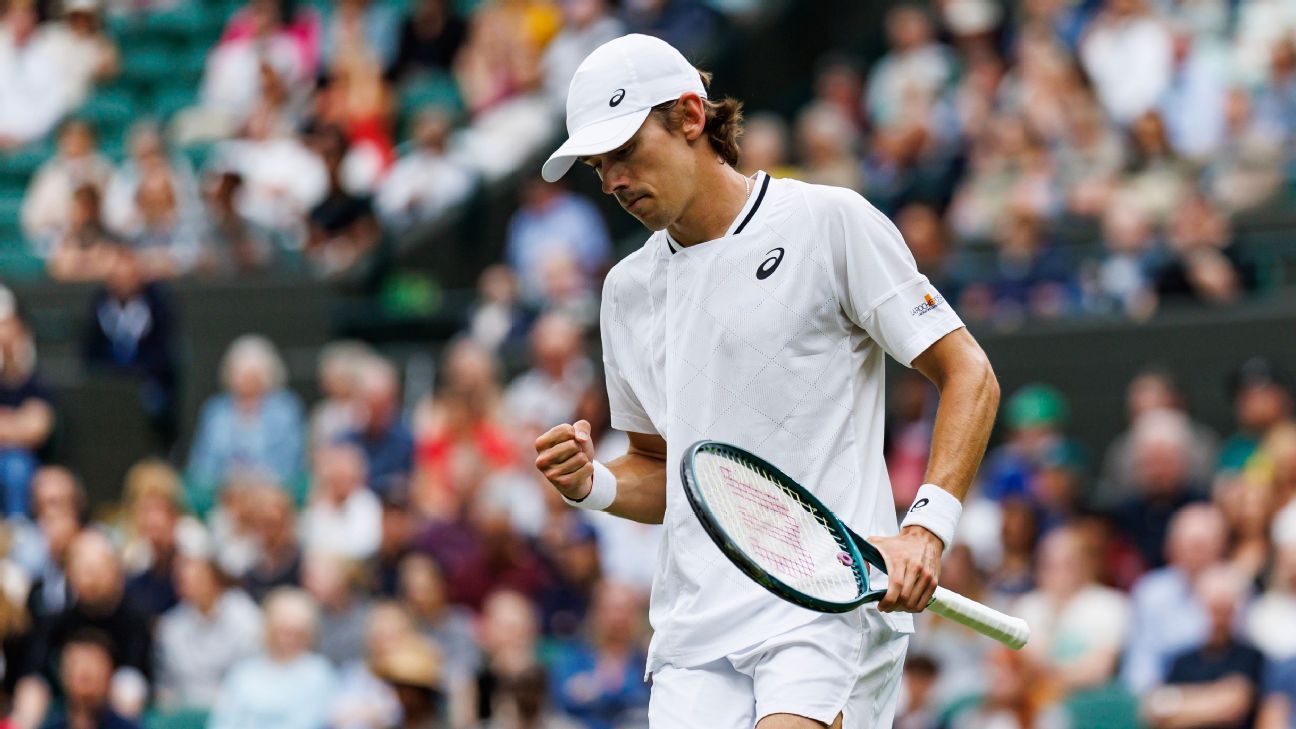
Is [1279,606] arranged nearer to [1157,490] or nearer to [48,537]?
[1157,490]

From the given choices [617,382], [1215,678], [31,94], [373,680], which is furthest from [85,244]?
[617,382]

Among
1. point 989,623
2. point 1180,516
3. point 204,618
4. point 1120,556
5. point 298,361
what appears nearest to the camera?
point 989,623

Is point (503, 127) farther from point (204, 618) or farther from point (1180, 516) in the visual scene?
point (1180, 516)

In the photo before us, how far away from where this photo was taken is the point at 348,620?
1006 centimetres

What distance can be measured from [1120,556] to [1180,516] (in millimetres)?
656

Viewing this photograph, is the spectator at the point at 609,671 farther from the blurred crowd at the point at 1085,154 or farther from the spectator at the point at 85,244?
the spectator at the point at 85,244

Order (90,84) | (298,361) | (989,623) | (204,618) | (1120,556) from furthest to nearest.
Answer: (90,84) → (298,361) → (204,618) → (1120,556) → (989,623)

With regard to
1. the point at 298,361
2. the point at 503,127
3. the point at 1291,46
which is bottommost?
the point at 298,361

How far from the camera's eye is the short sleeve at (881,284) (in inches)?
178

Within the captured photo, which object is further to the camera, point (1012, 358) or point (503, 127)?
point (503, 127)

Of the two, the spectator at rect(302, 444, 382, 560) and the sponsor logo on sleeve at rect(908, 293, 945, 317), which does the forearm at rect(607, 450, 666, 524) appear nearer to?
the sponsor logo on sleeve at rect(908, 293, 945, 317)

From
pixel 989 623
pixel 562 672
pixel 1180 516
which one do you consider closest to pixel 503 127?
pixel 562 672

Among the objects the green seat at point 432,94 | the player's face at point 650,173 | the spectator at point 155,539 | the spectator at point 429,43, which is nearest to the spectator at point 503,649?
the spectator at point 155,539

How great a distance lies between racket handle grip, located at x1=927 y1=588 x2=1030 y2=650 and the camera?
452cm
